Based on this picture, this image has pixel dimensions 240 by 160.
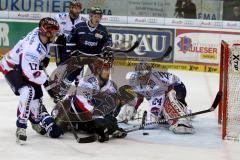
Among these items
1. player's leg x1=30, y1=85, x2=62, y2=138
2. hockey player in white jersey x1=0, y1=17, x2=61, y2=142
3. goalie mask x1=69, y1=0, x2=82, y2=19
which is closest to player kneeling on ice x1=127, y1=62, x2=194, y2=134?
player's leg x1=30, y1=85, x2=62, y2=138

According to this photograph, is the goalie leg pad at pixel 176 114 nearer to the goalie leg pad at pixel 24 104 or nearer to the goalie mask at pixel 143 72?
the goalie mask at pixel 143 72

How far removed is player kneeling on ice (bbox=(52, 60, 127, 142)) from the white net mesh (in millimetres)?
905

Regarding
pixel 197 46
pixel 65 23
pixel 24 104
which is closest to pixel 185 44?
pixel 197 46

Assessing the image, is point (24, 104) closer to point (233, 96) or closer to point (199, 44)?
point (233, 96)

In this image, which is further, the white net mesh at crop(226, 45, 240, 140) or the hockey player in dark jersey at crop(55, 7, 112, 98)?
the hockey player in dark jersey at crop(55, 7, 112, 98)

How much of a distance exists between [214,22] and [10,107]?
425 cm

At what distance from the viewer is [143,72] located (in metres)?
5.12

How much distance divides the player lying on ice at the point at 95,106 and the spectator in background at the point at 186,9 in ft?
15.3

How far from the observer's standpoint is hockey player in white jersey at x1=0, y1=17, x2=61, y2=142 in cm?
435

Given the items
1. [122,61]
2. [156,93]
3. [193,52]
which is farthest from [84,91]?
[193,52]

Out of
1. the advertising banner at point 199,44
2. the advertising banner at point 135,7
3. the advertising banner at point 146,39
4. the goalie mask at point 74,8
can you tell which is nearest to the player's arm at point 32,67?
the goalie mask at point 74,8

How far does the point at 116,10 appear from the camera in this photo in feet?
31.4

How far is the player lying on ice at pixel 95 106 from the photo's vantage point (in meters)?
4.61

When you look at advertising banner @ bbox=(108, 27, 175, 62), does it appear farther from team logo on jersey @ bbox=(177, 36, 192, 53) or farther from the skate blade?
the skate blade
